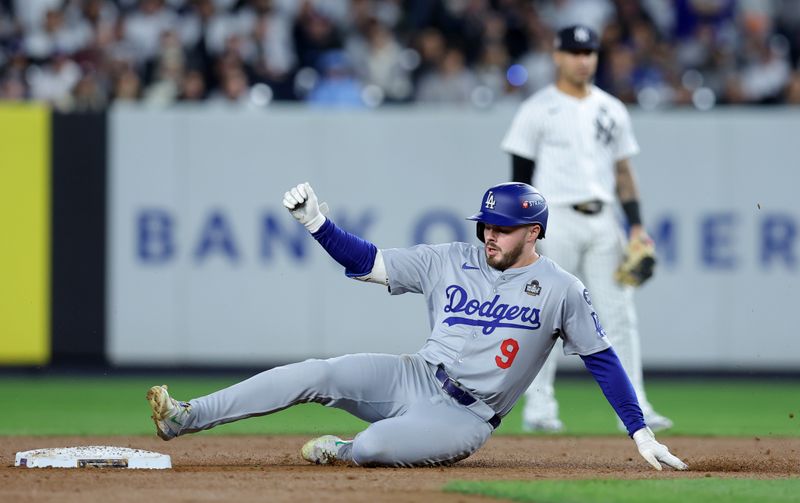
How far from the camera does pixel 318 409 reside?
11453 mm

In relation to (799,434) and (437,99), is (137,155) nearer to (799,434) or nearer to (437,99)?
(437,99)

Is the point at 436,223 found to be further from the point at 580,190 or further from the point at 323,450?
the point at 323,450

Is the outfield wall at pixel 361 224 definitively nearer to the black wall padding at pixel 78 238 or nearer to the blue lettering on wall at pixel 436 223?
the blue lettering on wall at pixel 436 223

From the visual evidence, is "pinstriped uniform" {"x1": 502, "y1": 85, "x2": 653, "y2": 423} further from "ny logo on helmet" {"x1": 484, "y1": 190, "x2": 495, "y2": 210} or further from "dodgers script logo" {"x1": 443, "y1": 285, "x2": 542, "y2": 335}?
"ny logo on helmet" {"x1": 484, "y1": 190, "x2": 495, "y2": 210}

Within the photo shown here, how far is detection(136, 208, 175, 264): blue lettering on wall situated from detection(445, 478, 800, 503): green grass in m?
Result: 7.14

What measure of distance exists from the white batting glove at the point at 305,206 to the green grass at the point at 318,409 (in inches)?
112

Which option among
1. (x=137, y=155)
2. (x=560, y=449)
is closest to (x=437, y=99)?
(x=137, y=155)

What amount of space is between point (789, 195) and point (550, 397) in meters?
5.12

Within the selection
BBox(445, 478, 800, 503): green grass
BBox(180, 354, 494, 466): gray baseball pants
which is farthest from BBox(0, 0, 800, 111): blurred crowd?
BBox(445, 478, 800, 503): green grass

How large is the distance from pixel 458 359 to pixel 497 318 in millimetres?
270

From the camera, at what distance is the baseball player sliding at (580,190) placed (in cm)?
891

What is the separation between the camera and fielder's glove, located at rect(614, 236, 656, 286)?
348 inches

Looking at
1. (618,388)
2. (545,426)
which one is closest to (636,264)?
(545,426)

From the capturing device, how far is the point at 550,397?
9.10m
